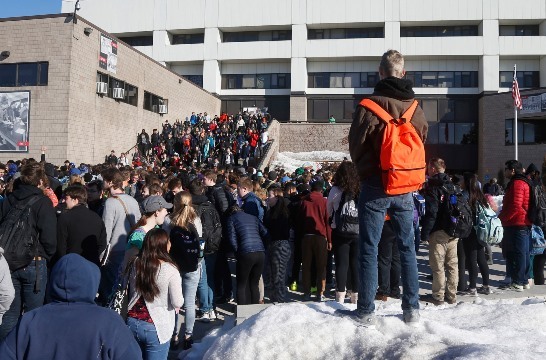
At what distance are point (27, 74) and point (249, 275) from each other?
61.9 feet

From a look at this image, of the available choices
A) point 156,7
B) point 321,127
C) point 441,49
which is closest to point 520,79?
point 441,49

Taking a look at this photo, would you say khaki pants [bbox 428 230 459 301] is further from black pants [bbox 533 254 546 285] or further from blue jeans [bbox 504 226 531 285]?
black pants [bbox 533 254 546 285]

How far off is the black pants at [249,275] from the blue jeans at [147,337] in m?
2.71

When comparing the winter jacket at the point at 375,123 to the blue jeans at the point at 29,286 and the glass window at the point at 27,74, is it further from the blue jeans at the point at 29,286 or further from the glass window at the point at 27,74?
the glass window at the point at 27,74

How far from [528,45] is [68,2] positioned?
4197cm

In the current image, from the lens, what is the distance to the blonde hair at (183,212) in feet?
20.0

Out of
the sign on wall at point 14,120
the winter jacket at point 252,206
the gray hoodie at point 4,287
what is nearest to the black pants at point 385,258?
the winter jacket at point 252,206

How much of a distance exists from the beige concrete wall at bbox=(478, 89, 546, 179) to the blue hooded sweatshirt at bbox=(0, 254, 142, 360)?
37169mm

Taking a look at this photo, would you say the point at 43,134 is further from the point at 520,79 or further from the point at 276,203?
the point at 520,79

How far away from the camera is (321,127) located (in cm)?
3778

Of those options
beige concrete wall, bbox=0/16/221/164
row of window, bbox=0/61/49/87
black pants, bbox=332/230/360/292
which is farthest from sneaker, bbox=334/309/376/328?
row of window, bbox=0/61/49/87

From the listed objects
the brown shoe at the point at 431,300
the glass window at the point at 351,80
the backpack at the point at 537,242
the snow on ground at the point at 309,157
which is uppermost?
the glass window at the point at 351,80

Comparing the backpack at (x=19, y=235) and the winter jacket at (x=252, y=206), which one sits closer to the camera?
the backpack at (x=19, y=235)

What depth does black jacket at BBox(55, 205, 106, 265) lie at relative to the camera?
6043 mm
